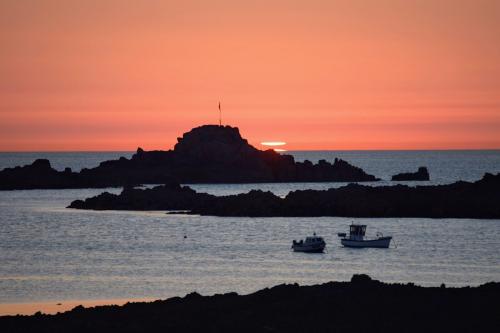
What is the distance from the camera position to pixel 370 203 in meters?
101

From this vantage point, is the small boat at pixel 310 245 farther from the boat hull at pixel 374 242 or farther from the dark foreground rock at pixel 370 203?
the dark foreground rock at pixel 370 203

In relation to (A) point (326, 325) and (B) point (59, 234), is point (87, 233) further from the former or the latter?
(A) point (326, 325)

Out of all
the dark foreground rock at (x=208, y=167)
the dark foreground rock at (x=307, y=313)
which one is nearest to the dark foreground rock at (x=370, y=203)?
the dark foreground rock at (x=208, y=167)

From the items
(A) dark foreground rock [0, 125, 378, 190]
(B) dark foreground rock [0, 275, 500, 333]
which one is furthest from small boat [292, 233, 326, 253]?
(A) dark foreground rock [0, 125, 378, 190]

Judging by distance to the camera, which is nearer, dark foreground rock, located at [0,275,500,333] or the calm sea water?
dark foreground rock, located at [0,275,500,333]

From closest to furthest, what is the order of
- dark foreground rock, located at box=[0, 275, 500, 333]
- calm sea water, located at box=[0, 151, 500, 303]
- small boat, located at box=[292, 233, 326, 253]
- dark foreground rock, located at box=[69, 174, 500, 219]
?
dark foreground rock, located at box=[0, 275, 500, 333] → calm sea water, located at box=[0, 151, 500, 303] → small boat, located at box=[292, 233, 326, 253] → dark foreground rock, located at box=[69, 174, 500, 219]

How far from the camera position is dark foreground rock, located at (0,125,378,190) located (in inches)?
6708

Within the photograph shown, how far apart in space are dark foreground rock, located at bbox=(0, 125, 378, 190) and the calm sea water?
207 ft

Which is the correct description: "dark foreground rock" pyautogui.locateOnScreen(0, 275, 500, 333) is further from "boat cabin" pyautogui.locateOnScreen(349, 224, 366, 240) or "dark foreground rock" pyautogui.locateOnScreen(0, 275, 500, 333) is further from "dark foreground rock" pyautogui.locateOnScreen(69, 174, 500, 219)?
"dark foreground rock" pyautogui.locateOnScreen(69, 174, 500, 219)

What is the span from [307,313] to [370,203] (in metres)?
67.0

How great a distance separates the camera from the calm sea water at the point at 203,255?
5128 centimetres

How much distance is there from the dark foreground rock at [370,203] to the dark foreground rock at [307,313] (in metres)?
59.5

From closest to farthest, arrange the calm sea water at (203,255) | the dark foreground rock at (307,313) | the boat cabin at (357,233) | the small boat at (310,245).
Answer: the dark foreground rock at (307,313) → the calm sea water at (203,255) → the small boat at (310,245) → the boat cabin at (357,233)

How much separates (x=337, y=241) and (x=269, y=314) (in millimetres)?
42457
